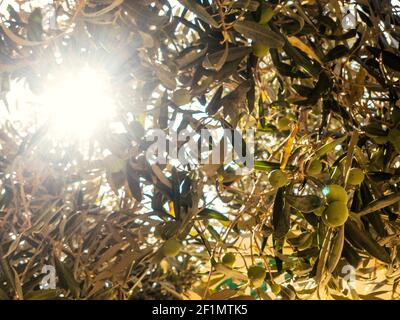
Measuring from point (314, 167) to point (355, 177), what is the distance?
0.26ft

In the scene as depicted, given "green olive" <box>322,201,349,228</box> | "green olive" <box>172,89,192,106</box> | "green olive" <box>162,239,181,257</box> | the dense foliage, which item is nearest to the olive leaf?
the dense foliage

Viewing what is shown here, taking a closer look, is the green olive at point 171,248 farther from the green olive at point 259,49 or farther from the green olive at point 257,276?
the green olive at point 259,49

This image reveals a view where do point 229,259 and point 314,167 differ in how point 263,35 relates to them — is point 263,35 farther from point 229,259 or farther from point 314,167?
point 229,259

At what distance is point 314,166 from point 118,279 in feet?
1.82

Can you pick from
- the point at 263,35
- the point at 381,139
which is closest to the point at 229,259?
the point at 381,139

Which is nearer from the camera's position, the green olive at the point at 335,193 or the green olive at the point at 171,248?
the green olive at the point at 335,193

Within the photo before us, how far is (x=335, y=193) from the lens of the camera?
3.38 ft

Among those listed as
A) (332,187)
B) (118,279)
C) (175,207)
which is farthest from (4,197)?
(332,187)

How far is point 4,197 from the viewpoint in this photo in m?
1.52

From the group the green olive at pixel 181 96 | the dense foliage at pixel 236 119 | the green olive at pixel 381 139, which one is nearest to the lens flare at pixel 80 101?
the dense foliage at pixel 236 119

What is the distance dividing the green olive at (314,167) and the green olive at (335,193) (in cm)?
8

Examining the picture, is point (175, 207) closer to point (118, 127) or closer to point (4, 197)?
point (118, 127)

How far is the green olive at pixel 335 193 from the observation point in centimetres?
103

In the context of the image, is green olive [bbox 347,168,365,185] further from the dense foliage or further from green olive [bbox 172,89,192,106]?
green olive [bbox 172,89,192,106]
